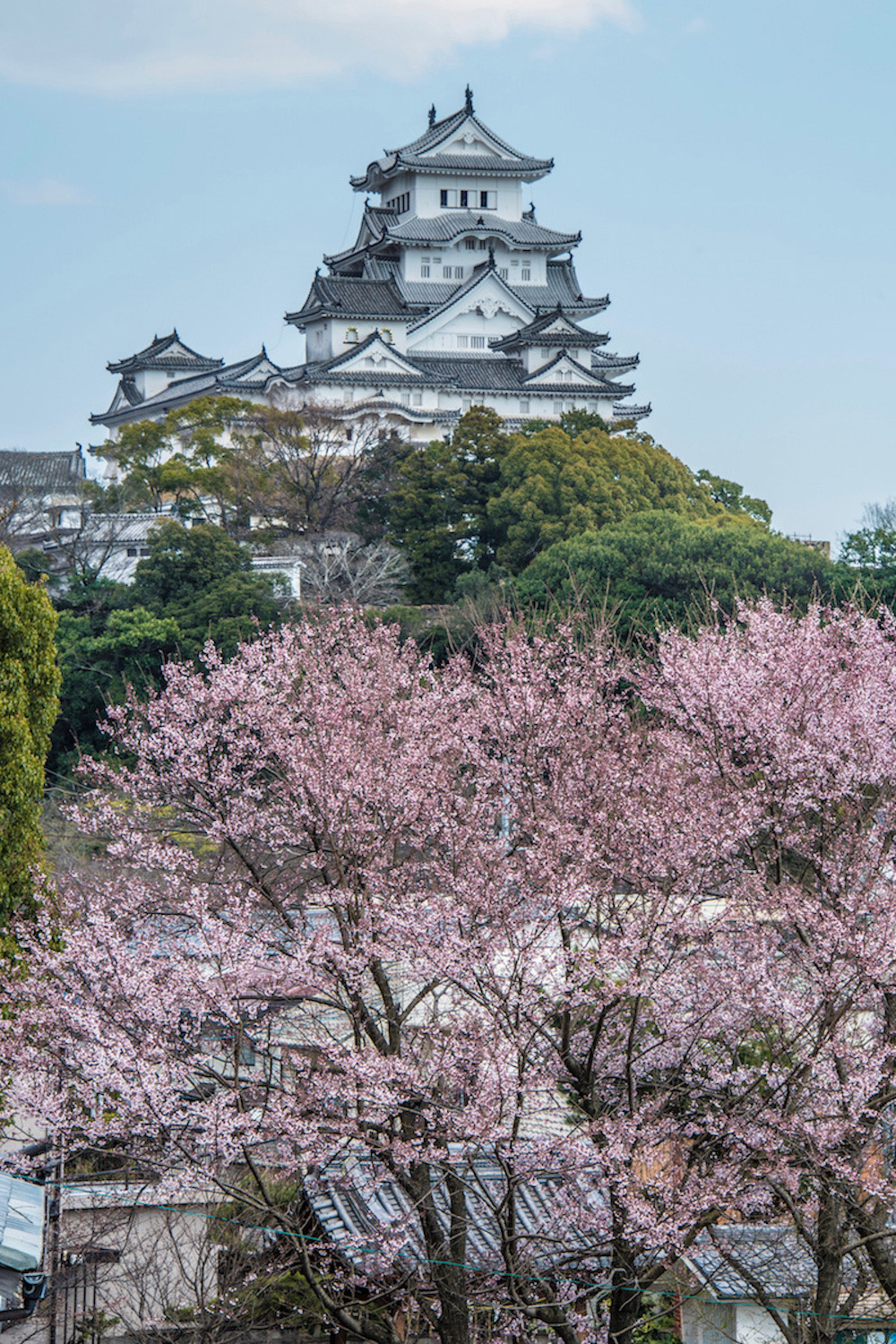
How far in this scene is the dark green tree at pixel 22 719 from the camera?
1217cm

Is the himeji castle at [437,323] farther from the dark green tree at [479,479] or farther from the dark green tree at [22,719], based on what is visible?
the dark green tree at [22,719]

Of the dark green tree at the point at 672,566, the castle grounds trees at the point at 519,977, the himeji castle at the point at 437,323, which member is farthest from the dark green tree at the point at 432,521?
the castle grounds trees at the point at 519,977

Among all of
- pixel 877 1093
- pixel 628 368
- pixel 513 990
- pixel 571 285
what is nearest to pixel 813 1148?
pixel 877 1093

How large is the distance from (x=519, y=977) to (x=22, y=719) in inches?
225

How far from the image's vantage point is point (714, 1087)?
31.2ft

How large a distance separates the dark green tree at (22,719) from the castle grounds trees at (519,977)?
1057 millimetres

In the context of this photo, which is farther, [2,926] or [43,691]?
[43,691]

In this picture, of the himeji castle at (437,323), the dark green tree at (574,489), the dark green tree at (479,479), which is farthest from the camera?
the himeji castle at (437,323)

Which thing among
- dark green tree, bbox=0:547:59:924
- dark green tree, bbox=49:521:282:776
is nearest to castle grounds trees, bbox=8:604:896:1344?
dark green tree, bbox=0:547:59:924

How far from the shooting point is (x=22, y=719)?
1238 centimetres

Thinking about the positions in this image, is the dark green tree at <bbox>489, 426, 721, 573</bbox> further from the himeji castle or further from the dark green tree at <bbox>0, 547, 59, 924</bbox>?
the dark green tree at <bbox>0, 547, 59, 924</bbox>

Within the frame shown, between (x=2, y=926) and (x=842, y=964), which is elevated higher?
(x=2, y=926)

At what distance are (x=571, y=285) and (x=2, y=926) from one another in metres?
52.3

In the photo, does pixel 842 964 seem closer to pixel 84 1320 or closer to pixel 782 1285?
pixel 782 1285
